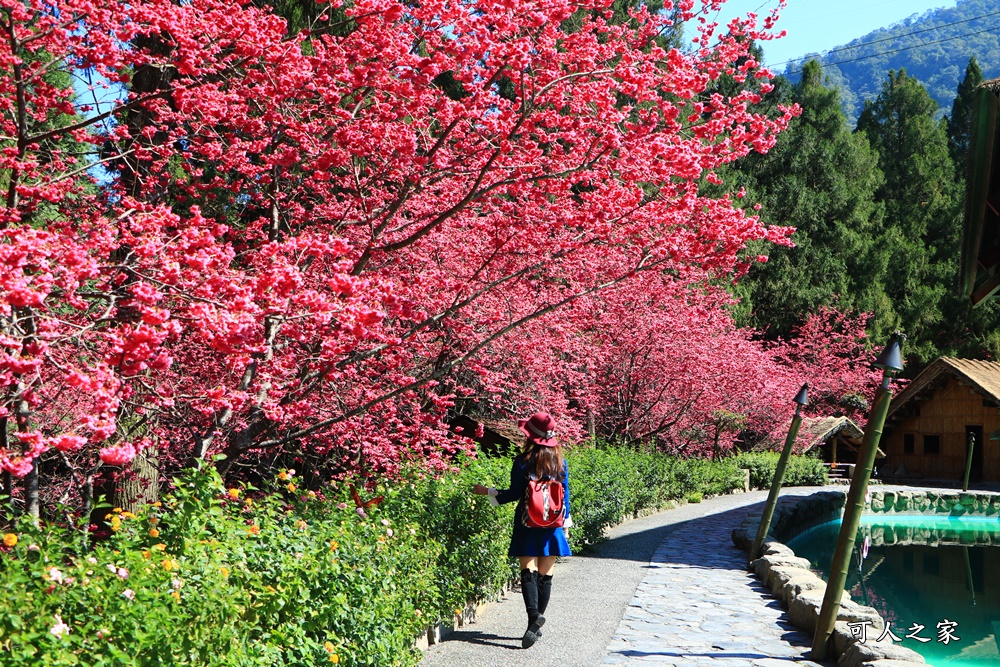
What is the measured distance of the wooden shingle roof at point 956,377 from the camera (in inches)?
1106

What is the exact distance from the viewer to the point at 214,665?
322cm

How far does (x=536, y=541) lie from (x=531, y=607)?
495mm

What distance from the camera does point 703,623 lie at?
24.5 ft

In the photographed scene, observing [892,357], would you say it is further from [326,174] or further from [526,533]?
[326,174]

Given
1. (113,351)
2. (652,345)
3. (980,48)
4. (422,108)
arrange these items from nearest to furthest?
(113,351), (422,108), (652,345), (980,48)

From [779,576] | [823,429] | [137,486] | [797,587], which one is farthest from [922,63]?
[137,486]

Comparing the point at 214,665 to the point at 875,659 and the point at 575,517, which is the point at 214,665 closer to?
the point at 875,659

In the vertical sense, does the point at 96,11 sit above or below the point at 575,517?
above

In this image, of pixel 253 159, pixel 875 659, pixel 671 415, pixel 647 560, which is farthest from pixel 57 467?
pixel 671 415

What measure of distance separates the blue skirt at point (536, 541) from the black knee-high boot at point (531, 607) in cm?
16

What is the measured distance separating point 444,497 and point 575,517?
12.8 ft

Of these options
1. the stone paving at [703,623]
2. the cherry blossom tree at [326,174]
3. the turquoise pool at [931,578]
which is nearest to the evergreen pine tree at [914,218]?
the turquoise pool at [931,578]

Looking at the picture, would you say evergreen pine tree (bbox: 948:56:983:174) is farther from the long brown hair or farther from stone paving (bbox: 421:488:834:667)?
the long brown hair

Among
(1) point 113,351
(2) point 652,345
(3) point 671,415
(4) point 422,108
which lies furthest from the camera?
(3) point 671,415
